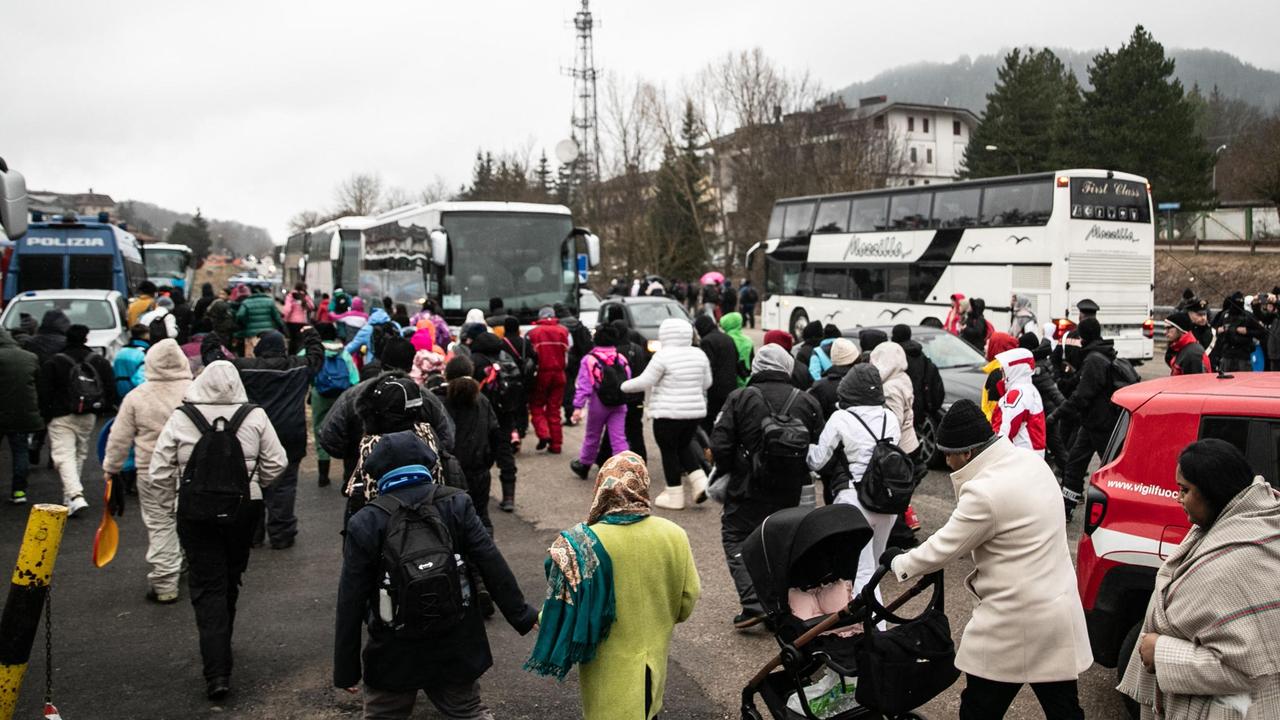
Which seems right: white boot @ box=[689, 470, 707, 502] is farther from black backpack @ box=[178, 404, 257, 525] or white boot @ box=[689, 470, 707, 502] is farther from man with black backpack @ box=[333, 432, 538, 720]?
man with black backpack @ box=[333, 432, 538, 720]

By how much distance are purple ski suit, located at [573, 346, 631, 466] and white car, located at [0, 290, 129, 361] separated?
8949 millimetres

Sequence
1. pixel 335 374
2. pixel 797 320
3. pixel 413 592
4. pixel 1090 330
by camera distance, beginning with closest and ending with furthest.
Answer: pixel 413 592
pixel 1090 330
pixel 335 374
pixel 797 320

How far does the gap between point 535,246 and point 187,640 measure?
1209cm

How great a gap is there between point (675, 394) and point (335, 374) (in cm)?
371

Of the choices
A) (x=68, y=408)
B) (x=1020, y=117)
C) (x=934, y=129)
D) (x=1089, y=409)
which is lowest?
(x=68, y=408)

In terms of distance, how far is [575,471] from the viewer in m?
11.1

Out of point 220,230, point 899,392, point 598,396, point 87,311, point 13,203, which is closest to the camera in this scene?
point 13,203

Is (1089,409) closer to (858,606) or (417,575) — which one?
(858,606)

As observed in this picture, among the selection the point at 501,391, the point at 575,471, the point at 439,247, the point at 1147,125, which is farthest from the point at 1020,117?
the point at 501,391

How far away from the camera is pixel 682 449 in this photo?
30.9ft

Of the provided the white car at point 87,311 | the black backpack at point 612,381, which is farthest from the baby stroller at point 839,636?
the white car at point 87,311

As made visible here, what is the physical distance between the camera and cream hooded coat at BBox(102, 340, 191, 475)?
22.5ft

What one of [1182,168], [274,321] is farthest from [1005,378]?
[1182,168]

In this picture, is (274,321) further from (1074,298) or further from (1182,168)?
(1182,168)
